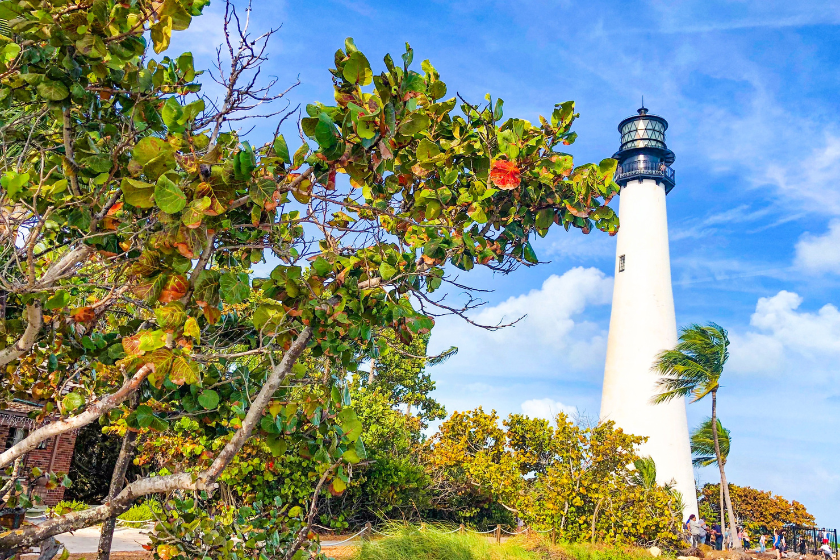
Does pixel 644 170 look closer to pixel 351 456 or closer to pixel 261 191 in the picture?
pixel 351 456

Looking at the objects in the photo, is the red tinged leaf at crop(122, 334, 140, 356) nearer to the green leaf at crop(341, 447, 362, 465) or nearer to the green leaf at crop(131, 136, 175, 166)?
the green leaf at crop(131, 136, 175, 166)

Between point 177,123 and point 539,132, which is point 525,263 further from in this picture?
point 177,123

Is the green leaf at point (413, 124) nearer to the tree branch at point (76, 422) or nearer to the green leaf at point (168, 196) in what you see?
the green leaf at point (168, 196)

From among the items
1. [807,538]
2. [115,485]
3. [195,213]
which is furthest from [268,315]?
[807,538]

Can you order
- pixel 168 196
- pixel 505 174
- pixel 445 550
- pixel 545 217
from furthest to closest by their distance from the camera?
pixel 445 550, pixel 545 217, pixel 505 174, pixel 168 196

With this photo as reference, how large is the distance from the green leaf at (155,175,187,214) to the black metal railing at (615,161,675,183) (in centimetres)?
2574

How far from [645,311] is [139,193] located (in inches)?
963

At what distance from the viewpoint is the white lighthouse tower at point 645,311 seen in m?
23.6

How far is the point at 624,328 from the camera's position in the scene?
2505 cm

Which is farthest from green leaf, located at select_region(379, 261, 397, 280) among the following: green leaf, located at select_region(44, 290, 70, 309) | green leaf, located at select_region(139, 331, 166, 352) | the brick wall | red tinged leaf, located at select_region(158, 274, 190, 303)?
the brick wall

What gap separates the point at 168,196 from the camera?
2338 millimetres

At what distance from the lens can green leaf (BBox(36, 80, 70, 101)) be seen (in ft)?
8.75

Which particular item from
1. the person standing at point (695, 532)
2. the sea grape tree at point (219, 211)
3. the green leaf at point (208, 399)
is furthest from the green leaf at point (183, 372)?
the person standing at point (695, 532)

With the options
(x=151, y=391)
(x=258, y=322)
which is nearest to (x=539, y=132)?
(x=258, y=322)
